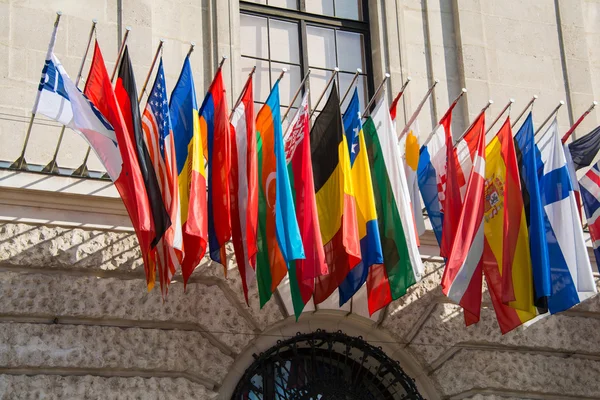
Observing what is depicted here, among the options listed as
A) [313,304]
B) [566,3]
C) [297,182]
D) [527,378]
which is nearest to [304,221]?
[297,182]

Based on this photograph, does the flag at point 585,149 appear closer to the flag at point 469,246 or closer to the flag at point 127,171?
the flag at point 469,246

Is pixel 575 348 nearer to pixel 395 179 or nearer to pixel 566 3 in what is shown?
pixel 395 179

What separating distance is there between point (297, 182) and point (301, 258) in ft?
3.46

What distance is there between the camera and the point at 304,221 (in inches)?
506

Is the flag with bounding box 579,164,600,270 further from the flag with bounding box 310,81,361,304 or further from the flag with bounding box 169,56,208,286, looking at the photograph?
the flag with bounding box 169,56,208,286

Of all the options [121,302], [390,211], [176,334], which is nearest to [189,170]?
[121,302]

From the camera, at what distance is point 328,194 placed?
1331cm

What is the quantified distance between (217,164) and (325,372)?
2.78 m

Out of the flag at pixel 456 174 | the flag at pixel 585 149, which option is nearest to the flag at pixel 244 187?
the flag at pixel 456 174

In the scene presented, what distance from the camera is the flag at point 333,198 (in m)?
12.9

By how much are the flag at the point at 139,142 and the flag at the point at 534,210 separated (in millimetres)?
4079

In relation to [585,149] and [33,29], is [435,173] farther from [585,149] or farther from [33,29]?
A: [33,29]

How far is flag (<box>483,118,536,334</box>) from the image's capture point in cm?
1359

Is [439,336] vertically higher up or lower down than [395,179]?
lower down
